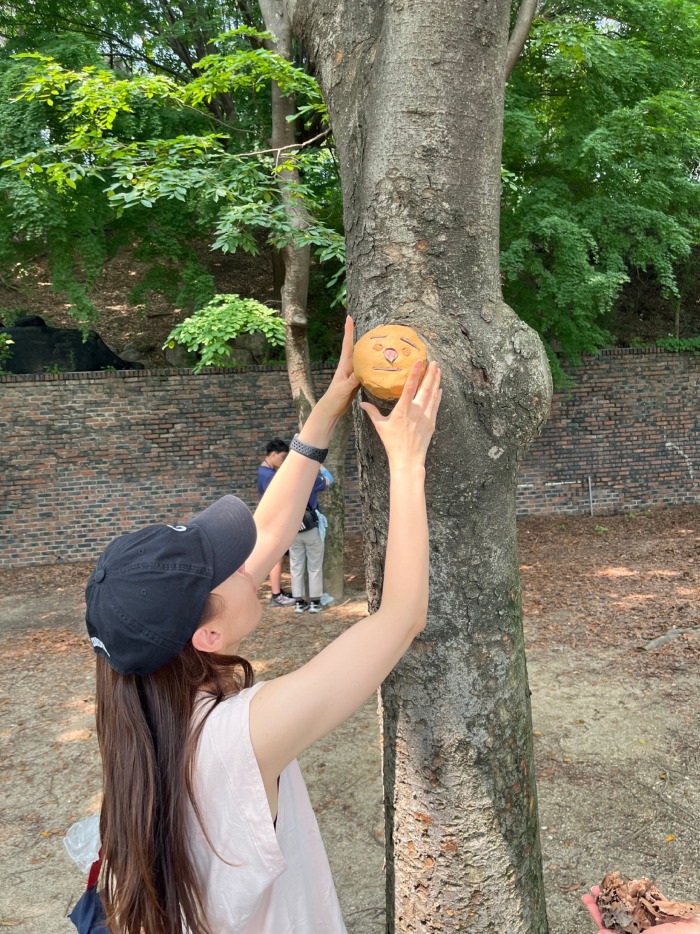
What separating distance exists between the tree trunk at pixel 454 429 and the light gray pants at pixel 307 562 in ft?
17.3

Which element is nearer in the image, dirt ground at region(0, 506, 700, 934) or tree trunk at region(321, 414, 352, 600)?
dirt ground at region(0, 506, 700, 934)

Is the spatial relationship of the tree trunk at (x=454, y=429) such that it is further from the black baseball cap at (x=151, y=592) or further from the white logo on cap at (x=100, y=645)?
the white logo on cap at (x=100, y=645)

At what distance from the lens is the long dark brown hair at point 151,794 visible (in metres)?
1.23

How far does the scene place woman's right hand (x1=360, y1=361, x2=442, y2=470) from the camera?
1.48 metres

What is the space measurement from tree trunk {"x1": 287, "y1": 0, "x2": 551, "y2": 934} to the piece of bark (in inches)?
18.5

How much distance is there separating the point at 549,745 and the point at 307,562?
3565 millimetres

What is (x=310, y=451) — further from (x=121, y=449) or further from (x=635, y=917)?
(x=121, y=449)

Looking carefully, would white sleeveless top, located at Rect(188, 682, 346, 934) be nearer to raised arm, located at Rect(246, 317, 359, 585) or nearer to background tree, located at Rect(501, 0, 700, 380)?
raised arm, located at Rect(246, 317, 359, 585)

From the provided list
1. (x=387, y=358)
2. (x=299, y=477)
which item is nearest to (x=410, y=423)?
(x=387, y=358)

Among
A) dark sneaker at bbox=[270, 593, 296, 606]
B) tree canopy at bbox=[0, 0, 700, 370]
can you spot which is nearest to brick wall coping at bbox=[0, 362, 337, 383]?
tree canopy at bbox=[0, 0, 700, 370]

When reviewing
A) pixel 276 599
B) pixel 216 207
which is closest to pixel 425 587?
pixel 276 599

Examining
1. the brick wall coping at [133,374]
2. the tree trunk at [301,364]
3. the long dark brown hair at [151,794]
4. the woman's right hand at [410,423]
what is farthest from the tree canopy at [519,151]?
the long dark brown hair at [151,794]

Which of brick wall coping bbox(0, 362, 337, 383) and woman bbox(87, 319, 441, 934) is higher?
brick wall coping bbox(0, 362, 337, 383)

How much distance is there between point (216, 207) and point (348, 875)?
7.31 m
